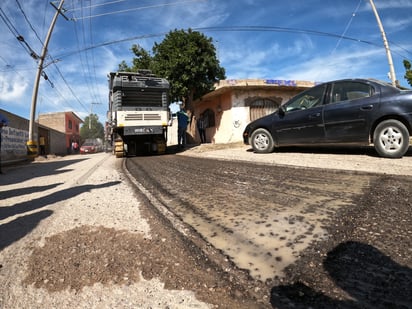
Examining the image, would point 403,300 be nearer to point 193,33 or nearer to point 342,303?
point 342,303

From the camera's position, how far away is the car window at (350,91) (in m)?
4.54

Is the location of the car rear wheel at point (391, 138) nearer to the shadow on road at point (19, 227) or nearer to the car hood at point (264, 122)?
the car hood at point (264, 122)

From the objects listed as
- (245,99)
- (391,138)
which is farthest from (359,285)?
(245,99)

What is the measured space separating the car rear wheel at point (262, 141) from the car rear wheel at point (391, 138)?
2391mm

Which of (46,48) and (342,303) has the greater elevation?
(46,48)

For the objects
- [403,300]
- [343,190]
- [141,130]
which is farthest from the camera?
[141,130]

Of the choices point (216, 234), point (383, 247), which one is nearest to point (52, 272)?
point (216, 234)

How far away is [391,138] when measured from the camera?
13.9 ft

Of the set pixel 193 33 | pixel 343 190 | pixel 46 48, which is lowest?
pixel 343 190

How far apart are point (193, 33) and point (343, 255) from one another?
1488 cm

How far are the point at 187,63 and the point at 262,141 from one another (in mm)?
8785

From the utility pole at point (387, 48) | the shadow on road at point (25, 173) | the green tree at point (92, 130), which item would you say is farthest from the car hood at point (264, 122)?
the green tree at point (92, 130)

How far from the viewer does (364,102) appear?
14.7 ft

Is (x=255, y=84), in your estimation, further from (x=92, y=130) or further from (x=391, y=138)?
(x=92, y=130)
